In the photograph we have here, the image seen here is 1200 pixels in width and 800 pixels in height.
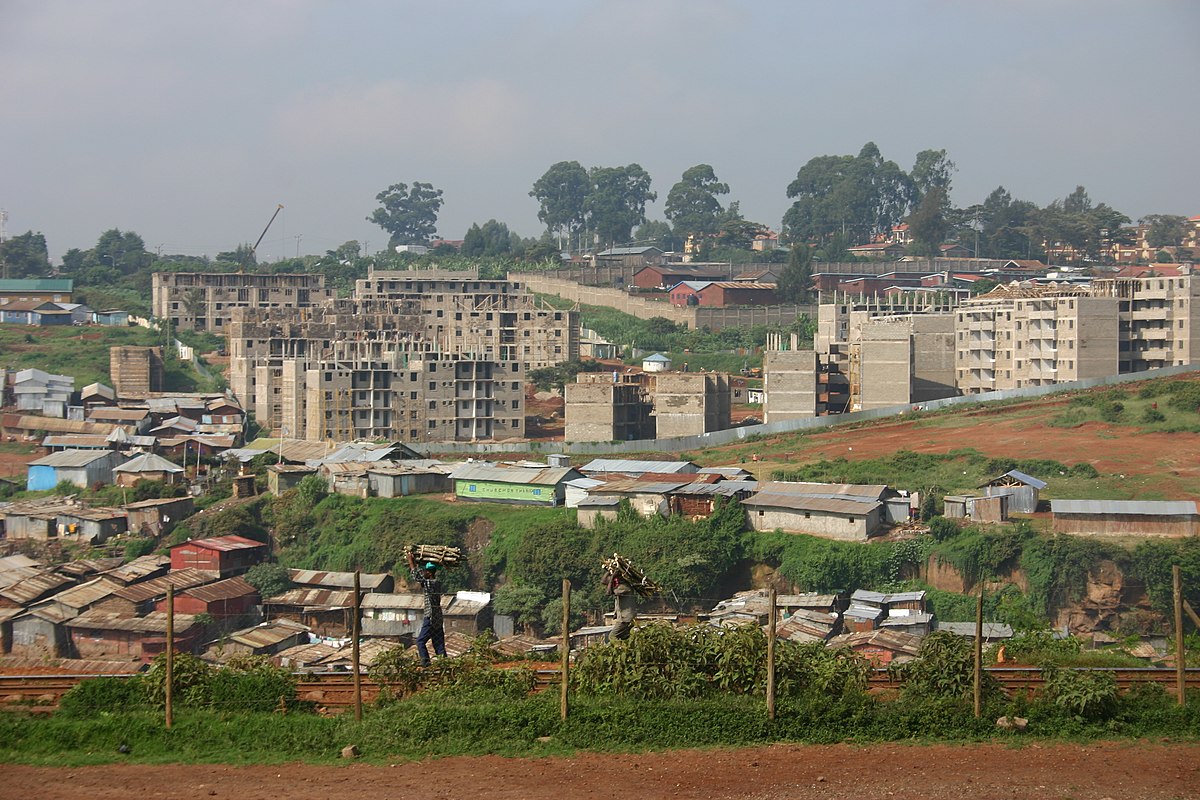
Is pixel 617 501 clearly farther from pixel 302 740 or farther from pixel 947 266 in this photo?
pixel 947 266

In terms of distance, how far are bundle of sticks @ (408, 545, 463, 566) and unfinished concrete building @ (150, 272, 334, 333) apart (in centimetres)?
5400

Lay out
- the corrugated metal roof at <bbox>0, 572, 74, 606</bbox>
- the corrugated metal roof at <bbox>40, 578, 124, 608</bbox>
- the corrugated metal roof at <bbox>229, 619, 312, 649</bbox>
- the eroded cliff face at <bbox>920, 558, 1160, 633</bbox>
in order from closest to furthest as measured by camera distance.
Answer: the corrugated metal roof at <bbox>229, 619, 312, 649</bbox>, the eroded cliff face at <bbox>920, 558, 1160, 633</bbox>, the corrugated metal roof at <bbox>40, 578, 124, 608</bbox>, the corrugated metal roof at <bbox>0, 572, 74, 606</bbox>

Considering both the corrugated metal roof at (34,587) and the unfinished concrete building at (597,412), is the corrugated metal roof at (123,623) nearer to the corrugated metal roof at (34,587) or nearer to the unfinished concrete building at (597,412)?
the corrugated metal roof at (34,587)

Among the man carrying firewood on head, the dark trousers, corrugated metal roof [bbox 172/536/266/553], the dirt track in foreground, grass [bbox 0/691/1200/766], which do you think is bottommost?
corrugated metal roof [bbox 172/536/266/553]

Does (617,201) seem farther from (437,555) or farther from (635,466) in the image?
(437,555)

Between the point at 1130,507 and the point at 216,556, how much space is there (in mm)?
19437

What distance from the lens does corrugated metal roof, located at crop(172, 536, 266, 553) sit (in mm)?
30214

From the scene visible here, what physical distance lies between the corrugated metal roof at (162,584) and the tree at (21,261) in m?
53.8

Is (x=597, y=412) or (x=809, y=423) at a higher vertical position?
(x=597, y=412)

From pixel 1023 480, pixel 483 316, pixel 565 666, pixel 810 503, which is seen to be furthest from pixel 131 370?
pixel 565 666

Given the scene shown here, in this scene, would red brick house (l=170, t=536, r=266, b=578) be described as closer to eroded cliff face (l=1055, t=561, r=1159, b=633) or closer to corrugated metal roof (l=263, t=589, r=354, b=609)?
corrugated metal roof (l=263, t=589, r=354, b=609)

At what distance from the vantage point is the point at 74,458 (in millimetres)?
38500

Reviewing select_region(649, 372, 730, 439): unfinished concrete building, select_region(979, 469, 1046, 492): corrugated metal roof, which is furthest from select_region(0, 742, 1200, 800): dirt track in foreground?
select_region(649, 372, 730, 439): unfinished concrete building

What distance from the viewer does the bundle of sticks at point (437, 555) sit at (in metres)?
10.3
